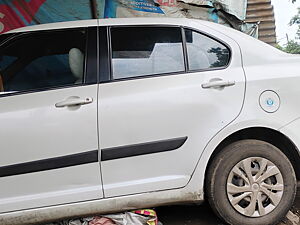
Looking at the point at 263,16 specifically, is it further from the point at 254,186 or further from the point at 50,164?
the point at 50,164

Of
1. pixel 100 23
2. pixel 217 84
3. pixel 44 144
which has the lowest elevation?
pixel 44 144

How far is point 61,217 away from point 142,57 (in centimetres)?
133

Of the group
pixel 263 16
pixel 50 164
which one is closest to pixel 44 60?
pixel 50 164

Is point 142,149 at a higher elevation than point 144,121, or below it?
below

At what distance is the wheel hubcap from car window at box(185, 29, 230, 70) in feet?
2.63

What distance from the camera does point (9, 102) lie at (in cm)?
197

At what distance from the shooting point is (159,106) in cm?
207

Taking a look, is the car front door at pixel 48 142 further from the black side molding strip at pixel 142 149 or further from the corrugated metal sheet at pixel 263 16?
the corrugated metal sheet at pixel 263 16

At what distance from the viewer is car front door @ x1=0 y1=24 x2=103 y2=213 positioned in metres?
1.94

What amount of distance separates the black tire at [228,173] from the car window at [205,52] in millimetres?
661

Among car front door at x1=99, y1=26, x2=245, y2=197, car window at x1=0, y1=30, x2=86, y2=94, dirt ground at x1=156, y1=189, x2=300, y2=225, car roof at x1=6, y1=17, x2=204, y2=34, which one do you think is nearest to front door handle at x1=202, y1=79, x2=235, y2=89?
car front door at x1=99, y1=26, x2=245, y2=197

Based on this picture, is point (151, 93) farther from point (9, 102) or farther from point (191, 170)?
point (9, 102)

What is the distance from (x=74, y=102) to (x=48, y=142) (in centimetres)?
33

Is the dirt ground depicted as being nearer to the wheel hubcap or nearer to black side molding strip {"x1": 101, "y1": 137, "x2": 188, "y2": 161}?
the wheel hubcap
